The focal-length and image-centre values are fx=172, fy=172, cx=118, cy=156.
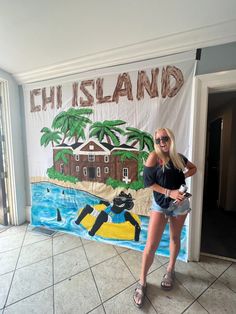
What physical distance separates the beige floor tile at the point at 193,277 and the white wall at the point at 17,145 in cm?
233

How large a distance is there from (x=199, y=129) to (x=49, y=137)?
1.89 m

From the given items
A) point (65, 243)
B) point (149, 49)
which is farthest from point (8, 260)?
point (149, 49)

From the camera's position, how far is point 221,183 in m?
3.43

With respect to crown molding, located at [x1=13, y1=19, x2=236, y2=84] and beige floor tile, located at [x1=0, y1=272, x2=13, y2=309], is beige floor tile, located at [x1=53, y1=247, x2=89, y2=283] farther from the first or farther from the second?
crown molding, located at [x1=13, y1=19, x2=236, y2=84]

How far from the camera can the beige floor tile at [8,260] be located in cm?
174

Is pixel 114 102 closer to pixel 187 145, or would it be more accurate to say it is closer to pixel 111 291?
pixel 187 145

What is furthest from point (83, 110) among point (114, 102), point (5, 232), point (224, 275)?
point (224, 275)

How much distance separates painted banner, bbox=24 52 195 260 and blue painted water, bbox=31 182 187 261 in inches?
0.5

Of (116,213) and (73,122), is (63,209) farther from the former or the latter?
(73,122)

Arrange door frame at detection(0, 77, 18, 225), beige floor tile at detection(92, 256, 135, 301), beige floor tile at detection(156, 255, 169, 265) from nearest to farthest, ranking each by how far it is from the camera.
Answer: beige floor tile at detection(92, 256, 135, 301) → beige floor tile at detection(156, 255, 169, 265) → door frame at detection(0, 77, 18, 225)

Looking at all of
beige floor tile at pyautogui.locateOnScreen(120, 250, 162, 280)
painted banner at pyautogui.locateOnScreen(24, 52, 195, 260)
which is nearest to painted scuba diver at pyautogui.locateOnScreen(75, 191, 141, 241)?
painted banner at pyautogui.locateOnScreen(24, 52, 195, 260)

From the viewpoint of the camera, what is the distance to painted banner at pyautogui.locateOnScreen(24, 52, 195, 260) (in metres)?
1.78

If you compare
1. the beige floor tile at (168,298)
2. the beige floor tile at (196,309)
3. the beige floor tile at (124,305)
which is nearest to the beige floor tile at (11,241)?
the beige floor tile at (124,305)

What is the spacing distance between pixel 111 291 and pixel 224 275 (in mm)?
1092
